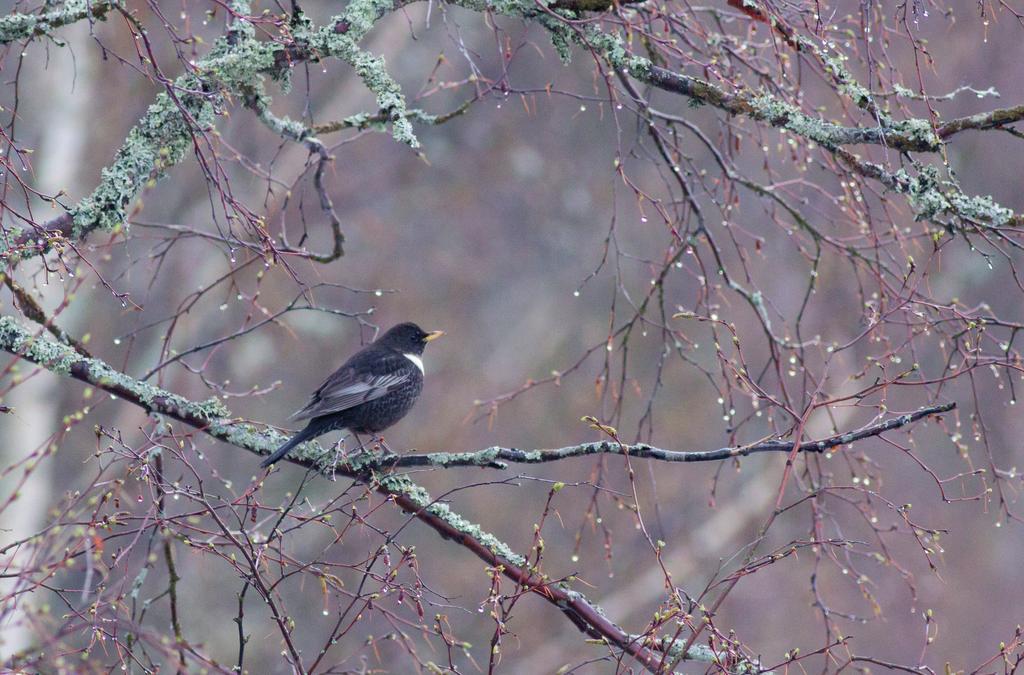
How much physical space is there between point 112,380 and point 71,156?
5.47 meters

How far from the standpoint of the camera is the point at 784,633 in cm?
1302

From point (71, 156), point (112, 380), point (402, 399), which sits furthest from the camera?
point (71, 156)

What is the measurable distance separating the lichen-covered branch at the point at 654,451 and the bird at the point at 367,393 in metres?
1.21

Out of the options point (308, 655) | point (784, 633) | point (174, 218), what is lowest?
point (308, 655)

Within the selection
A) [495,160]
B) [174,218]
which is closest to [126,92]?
[174,218]

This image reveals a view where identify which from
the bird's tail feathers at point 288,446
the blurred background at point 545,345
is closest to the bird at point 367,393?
the bird's tail feathers at point 288,446

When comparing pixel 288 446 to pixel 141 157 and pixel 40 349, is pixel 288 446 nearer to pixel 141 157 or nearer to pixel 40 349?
pixel 40 349

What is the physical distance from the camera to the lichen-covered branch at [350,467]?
3.32m

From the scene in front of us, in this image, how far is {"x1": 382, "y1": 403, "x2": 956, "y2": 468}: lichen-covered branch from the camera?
281 centimetres

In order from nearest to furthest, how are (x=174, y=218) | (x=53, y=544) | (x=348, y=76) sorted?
1. (x=53, y=544)
2. (x=174, y=218)
3. (x=348, y=76)

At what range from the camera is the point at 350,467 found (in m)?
3.84

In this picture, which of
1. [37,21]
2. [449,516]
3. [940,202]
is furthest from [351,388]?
[940,202]

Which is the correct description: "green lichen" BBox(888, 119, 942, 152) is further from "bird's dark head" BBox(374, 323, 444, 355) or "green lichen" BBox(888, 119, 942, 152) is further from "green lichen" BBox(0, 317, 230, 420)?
"bird's dark head" BBox(374, 323, 444, 355)

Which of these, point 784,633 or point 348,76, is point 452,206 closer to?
point 348,76
